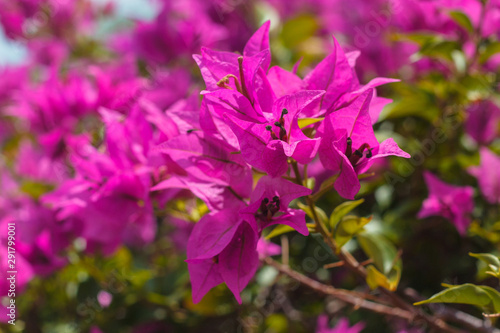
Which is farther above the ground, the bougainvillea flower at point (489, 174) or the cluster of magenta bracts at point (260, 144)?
the cluster of magenta bracts at point (260, 144)

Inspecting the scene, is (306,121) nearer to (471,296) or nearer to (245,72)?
(245,72)

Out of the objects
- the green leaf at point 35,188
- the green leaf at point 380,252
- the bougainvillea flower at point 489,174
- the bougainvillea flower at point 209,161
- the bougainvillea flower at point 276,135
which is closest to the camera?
the bougainvillea flower at point 276,135

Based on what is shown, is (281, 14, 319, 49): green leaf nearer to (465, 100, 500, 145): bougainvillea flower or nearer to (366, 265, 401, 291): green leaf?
(465, 100, 500, 145): bougainvillea flower

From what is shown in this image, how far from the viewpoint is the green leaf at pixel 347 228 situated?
0.63 metres

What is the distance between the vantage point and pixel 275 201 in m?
0.56

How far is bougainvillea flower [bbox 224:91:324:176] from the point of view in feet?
1.69

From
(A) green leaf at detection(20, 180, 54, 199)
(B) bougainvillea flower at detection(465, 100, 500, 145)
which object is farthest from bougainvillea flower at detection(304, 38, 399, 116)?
(A) green leaf at detection(20, 180, 54, 199)

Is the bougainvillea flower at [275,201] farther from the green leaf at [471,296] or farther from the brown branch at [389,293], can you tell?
the green leaf at [471,296]

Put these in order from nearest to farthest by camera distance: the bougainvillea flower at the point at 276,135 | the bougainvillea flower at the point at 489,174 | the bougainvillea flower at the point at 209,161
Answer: the bougainvillea flower at the point at 276,135
the bougainvillea flower at the point at 209,161
the bougainvillea flower at the point at 489,174

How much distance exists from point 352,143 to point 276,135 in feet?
0.31

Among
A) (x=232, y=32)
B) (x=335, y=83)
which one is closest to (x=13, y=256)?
(x=335, y=83)

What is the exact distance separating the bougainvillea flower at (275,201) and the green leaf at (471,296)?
0.20 m

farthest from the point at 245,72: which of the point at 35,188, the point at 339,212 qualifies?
the point at 35,188

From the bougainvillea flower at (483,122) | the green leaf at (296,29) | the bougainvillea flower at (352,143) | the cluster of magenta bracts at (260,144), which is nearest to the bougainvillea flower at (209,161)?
the cluster of magenta bracts at (260,144)
